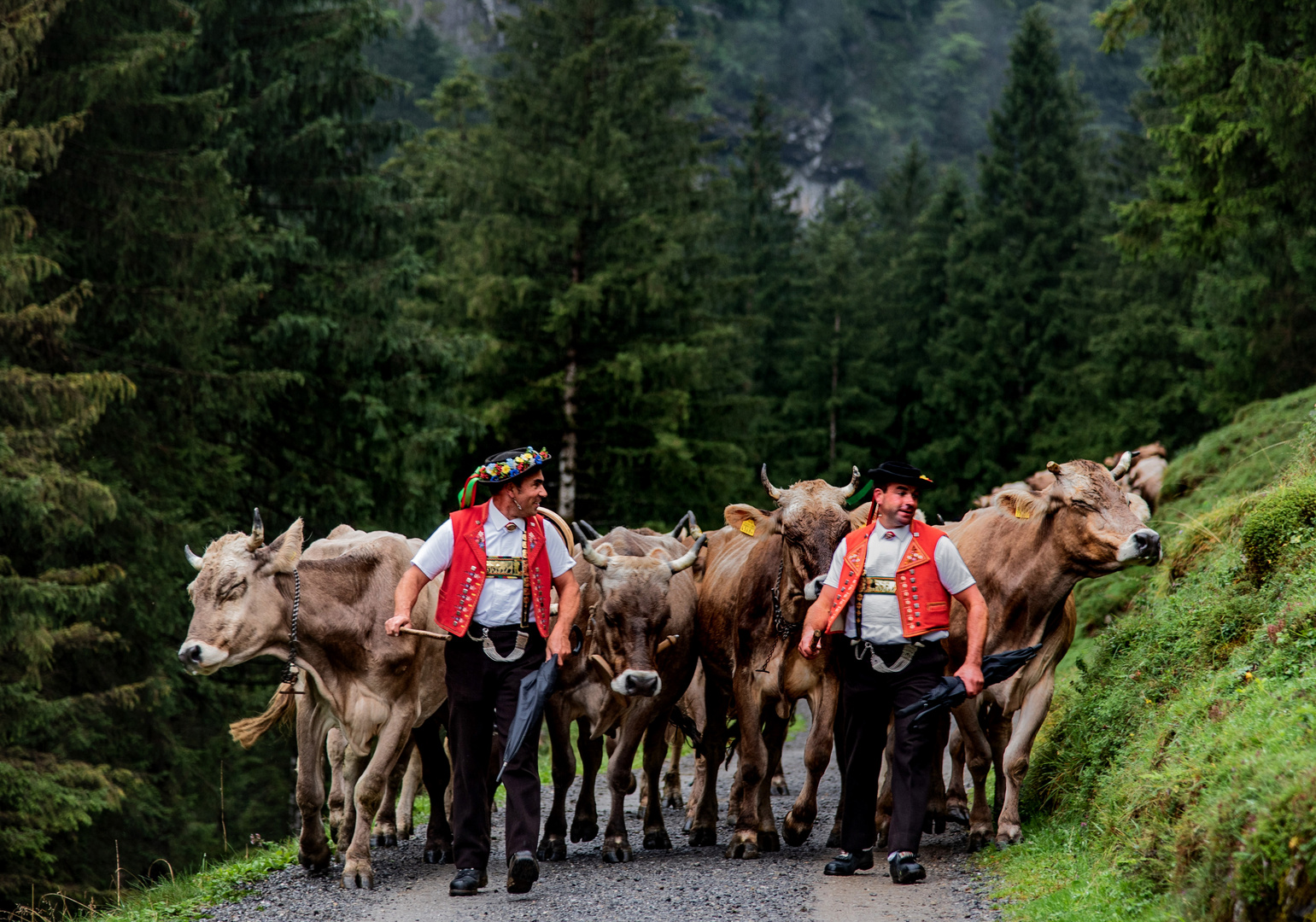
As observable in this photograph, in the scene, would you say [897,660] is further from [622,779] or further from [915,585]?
[622,779]

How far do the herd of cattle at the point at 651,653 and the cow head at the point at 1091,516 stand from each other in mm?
13

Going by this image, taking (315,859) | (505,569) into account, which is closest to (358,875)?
(315,859)

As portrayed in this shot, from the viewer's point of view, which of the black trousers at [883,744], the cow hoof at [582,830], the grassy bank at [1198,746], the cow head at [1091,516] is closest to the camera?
the grassy bank at [1198,746]

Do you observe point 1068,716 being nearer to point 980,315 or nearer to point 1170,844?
point 1170,844

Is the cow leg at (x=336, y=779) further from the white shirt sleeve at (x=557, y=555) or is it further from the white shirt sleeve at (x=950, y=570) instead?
the white shirt sleeve at (x=950, y=570)

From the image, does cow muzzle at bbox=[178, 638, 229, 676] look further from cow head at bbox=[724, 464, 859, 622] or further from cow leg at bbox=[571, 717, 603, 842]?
cow head at bbox=[724, 464, 859, 622]

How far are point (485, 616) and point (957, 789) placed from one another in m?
4.25

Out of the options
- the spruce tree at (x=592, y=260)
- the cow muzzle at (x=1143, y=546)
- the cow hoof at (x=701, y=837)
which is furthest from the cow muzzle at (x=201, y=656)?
the spruce tree at (x=592, y=260)

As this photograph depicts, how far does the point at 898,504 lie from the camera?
287 inches

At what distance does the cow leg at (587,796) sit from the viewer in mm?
9242

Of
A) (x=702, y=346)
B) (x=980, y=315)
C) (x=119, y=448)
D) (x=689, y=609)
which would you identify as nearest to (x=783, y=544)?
(x=689, y=609)

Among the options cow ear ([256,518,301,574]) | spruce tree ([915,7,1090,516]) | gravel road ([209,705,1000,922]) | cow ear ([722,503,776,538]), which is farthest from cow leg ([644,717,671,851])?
spruce tree ([915,7,1090,516])

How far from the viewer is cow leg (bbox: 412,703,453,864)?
905 cm

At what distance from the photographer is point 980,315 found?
43.4m
